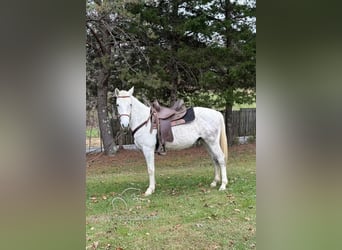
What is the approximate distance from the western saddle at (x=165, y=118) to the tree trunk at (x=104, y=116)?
0.79 ft

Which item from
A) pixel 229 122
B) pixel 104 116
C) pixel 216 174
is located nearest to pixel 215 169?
pixel 216 174

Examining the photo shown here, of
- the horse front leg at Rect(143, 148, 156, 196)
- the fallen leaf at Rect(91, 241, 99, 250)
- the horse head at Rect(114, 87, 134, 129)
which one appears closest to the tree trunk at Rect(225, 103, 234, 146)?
the horse front leg at Rect(143, 148, 156, 196)

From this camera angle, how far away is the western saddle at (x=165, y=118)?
1.89 metres

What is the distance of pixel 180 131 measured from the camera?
1.93 m

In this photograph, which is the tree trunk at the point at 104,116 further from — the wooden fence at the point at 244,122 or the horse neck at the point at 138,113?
the wooden fence at the point at 244,122

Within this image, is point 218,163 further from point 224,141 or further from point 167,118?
point 167,118

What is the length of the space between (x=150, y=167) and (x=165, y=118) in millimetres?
A: 271

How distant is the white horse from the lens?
186 cm

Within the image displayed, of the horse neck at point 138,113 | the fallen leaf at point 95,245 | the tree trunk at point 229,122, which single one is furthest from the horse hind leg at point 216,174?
the fallen leaf at point 95,245

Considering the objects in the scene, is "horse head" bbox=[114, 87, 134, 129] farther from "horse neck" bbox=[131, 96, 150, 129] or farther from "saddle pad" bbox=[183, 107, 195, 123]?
"saddle pad" bbox=[183, 107, 195, 123]
